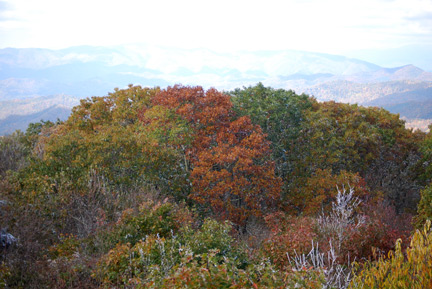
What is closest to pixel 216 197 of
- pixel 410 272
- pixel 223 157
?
pixel 223 157

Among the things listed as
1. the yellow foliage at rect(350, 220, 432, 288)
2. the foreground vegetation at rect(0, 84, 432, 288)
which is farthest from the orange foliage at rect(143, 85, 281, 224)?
the yellow foliage at rect(350, 220, 432, 288)

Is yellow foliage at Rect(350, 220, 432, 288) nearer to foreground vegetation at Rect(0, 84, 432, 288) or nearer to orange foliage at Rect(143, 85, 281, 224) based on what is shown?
foreground vegetation at Rect(0, 84, 432, 288)

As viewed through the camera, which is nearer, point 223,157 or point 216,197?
point 223,157

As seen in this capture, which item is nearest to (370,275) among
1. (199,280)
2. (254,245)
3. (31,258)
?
(199,280)

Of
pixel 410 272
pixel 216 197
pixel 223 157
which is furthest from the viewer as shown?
Answer: pixel 216 197

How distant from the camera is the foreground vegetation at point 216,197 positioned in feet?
20.7

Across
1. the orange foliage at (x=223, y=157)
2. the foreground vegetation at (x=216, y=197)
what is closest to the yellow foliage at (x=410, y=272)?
the foreground vegetation at (x=216, y=197)

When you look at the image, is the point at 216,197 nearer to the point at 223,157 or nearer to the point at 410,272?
the point at 223,157

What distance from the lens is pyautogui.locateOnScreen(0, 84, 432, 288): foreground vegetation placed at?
20.7 feet

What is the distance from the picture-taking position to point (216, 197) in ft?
45.0

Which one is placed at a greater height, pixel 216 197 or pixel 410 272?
pixel 410 272

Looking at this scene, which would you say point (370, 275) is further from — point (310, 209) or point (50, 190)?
point (310, 209)

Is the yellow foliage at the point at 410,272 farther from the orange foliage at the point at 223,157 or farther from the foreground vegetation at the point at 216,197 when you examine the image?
the orange foliage at the point at 223,157

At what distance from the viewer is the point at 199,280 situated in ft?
14.1
